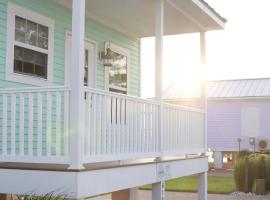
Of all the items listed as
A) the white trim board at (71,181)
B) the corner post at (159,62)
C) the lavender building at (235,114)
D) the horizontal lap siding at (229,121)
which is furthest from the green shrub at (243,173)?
the horizontal lap siding at (229,121)

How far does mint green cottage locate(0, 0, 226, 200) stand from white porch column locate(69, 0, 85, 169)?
0.01 m

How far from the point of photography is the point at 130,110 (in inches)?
371

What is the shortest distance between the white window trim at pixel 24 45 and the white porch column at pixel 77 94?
2.82 meters

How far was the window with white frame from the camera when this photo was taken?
13867mm

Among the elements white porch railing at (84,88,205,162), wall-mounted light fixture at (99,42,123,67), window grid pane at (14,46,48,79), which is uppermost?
wall-mounted light fixture at (99,42,123,67)

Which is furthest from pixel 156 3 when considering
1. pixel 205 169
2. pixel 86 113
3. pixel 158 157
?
pixel 205 169

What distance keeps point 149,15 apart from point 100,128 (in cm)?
516

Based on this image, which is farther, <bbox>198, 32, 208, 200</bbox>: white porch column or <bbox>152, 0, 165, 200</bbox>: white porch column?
<bbox>198, 32, 208, 200</bbox>: white porch column

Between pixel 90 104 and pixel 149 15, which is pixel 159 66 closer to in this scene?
pixel 149 15

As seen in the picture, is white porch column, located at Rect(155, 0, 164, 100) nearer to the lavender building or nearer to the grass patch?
the grass patch

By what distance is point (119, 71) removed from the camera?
14320 millimetres

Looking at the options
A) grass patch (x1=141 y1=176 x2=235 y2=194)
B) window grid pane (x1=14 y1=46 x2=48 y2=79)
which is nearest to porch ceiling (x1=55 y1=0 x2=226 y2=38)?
window grid pane (x1=14 y1=46 x2=48 y2=79)

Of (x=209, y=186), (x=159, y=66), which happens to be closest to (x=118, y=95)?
(x=159, y=66)

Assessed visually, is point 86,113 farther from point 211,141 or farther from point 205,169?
point 211,141
